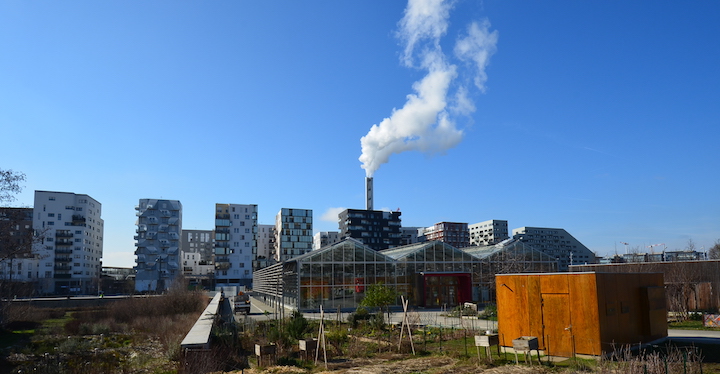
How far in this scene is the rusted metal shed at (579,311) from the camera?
1576cm

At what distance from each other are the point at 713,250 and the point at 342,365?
84.3 metres

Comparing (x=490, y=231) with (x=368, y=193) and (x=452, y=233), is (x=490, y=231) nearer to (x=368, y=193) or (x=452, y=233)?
(x=452, y=233)

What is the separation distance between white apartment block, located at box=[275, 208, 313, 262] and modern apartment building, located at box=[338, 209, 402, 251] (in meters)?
10.6

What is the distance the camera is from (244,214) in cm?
11350

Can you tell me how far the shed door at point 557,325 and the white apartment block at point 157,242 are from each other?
95.4 meters

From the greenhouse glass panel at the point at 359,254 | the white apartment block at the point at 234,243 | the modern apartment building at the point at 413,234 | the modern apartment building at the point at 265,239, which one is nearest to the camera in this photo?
the greenhouse glass panel at the point at 359,254

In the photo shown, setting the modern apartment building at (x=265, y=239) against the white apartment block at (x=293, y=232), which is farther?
the modern apartment building at (x=265, y=239)

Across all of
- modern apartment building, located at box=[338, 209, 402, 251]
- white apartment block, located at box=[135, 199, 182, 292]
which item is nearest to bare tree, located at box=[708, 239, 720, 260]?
modern apartment building, located at box=[338, 209, 402, 251]

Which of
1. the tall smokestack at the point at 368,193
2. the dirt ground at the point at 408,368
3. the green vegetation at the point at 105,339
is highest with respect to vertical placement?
the tall smokestack at the point at 368,193

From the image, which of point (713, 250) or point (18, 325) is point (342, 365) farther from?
point (713, 250)

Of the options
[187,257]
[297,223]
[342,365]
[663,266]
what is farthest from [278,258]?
[342,365]

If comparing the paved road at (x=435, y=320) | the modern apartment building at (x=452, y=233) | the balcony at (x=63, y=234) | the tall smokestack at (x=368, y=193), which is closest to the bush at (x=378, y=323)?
the paved road at (x=435, y=320)

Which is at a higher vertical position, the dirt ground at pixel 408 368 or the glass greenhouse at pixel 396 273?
the glass greenhouse at pixel 396 273

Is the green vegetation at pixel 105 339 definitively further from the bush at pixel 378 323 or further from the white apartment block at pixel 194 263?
the white apartment block at pixel 194 263
